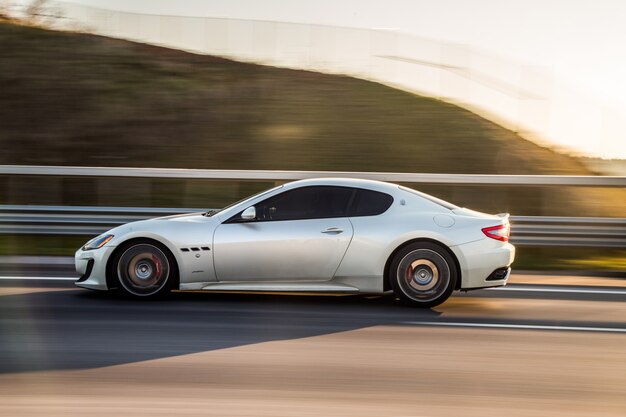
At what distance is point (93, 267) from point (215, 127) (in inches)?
497

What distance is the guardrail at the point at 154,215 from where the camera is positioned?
37.4ft

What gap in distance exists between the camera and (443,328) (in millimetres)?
6727

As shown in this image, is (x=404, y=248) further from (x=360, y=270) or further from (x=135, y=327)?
(x=135, y=327)

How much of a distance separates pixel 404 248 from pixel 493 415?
318 centimetres

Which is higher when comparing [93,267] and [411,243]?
[411,243]

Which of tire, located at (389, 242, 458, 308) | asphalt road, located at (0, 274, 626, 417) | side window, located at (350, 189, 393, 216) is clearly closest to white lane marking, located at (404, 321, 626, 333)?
asphalt road, located at (0, 274, 626, 417)

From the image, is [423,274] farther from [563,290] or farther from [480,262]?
[563,290]

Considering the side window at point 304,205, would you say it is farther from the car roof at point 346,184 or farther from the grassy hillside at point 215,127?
the grassy hillside at point 215,127

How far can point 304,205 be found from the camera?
761 cm

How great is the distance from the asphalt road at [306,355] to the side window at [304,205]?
880mm

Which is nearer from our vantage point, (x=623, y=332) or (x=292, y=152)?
(x=623, y=332)

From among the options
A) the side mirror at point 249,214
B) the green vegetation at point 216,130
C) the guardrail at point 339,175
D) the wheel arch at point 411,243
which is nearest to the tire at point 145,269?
the side mirror at point 249,214

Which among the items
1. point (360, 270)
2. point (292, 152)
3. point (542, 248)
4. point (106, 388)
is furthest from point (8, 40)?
point (106, 388)

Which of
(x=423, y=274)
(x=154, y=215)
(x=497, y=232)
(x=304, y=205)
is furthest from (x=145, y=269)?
(x=154, y=215)
